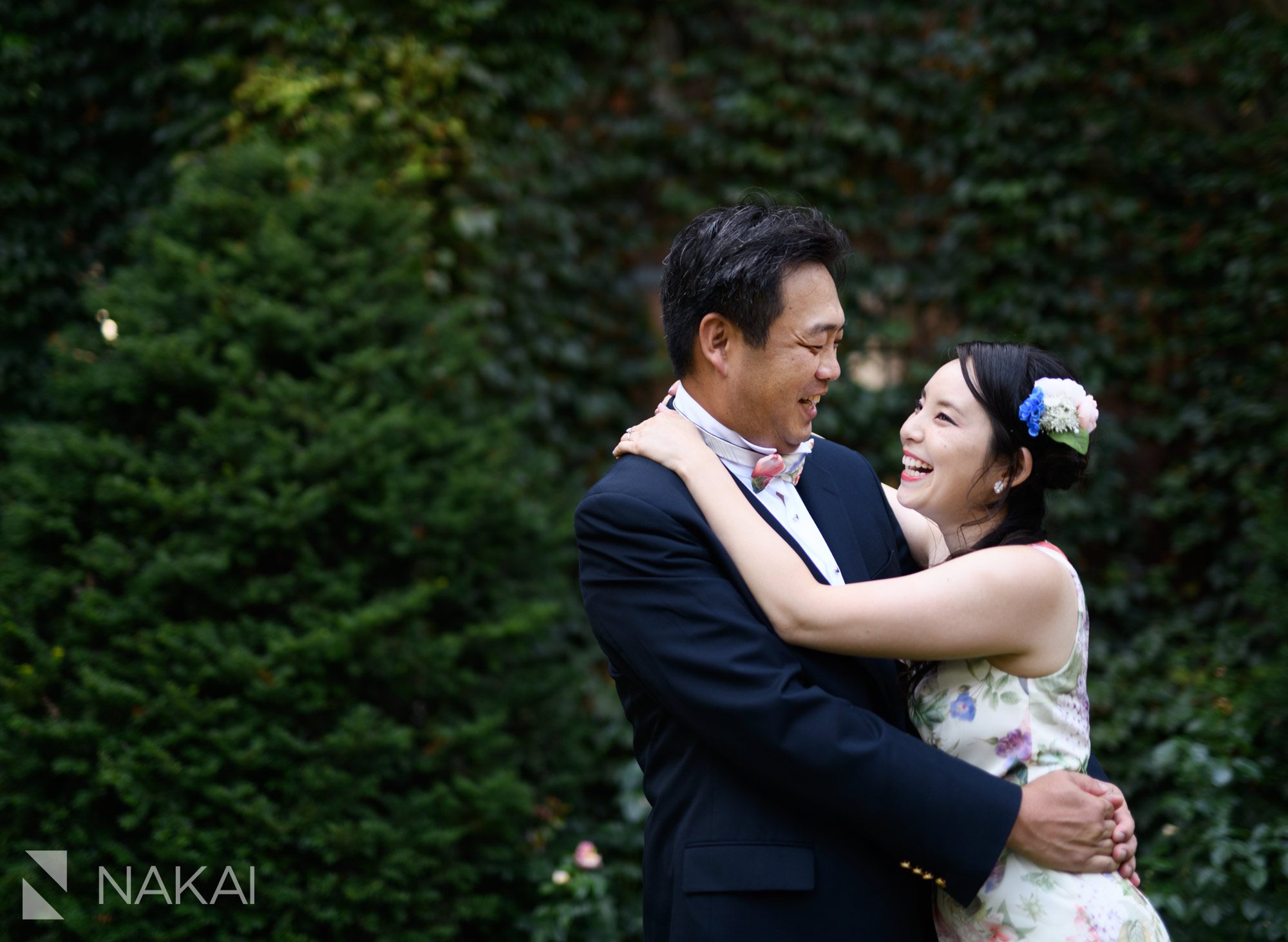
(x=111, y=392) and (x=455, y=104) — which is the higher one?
(x=455, y=104)

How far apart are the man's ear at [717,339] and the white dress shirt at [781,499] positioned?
11 centimetres

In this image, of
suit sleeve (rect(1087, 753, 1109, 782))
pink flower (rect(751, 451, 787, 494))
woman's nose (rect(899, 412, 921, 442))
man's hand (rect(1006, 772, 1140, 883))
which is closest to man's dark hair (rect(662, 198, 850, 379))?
pink flower (rect(751, 451, 787, 494))

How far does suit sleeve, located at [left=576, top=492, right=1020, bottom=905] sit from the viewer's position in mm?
1710

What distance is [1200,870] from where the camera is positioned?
308 cm

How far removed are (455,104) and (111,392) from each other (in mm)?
2433

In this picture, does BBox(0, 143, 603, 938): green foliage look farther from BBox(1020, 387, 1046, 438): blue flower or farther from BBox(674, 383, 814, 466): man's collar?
BBox(1020, 387, 1046, 438): blue flower

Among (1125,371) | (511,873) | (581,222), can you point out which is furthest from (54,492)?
(1125,371)

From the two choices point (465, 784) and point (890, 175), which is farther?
point (890, 175)

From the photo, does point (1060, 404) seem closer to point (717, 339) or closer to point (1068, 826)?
point (717, 339)

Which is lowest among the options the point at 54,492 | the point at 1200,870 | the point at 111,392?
the point at 1200,870

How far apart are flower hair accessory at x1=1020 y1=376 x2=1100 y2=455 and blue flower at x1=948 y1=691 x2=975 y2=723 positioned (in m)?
0.53

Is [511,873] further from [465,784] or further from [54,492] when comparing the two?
[54,492]

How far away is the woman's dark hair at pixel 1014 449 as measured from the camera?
2.02m
